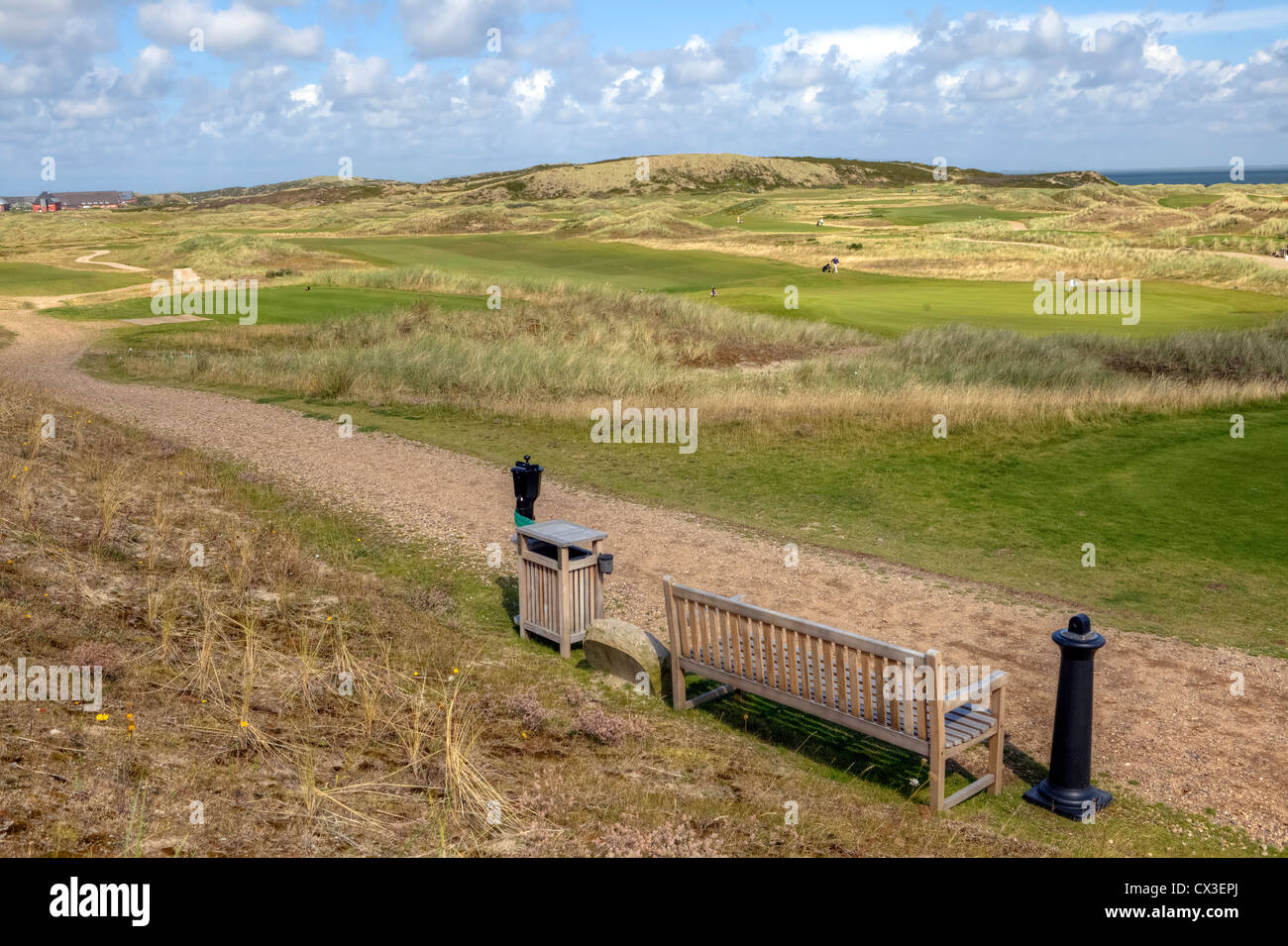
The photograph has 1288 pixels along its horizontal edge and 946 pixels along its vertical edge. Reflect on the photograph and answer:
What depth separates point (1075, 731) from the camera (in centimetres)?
686

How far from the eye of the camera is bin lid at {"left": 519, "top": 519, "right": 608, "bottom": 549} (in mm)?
9438

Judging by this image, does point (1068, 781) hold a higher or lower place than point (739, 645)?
lower

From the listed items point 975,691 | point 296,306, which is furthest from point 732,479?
point 296,306

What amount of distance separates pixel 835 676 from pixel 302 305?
35.3 m

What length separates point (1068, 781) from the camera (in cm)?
692

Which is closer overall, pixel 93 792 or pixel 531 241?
pixel 93 792

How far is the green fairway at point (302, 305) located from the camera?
36562 millimetres

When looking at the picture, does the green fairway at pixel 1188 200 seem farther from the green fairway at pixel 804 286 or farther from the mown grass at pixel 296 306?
the mown grass at pixel 296 306

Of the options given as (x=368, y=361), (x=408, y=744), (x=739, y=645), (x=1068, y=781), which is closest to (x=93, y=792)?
(x=408, y=744)

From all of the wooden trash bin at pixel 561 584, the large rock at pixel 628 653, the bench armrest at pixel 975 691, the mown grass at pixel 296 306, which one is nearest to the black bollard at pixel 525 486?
the wooden trash bin at pixel 561 584

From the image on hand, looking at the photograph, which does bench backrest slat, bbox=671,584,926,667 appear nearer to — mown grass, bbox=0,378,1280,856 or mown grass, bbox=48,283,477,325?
mown grass, bbox=0,378,1280,856

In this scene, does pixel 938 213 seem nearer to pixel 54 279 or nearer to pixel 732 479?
pixel 54 279
